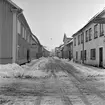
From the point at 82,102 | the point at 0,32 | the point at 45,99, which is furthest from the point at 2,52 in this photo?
the point at 82,102

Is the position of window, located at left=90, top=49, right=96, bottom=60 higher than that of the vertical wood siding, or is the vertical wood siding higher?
the vertical wood siding

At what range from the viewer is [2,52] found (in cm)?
1184

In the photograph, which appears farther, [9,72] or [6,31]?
[6,31]

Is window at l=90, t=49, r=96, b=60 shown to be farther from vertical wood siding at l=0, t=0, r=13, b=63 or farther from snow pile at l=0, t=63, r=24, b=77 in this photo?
vertical wood siding at l=0, t=0, r=13, b=63

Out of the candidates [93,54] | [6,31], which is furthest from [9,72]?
[93,54]

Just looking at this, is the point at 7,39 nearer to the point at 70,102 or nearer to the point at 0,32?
the point at 0,32

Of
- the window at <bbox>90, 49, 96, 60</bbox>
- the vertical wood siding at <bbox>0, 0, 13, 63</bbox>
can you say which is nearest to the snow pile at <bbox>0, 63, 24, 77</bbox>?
the vertical wood siding at <bbox>0, 0, 13, 63</bbox>

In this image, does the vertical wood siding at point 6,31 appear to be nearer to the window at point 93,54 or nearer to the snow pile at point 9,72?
the snow pile at point 9,72

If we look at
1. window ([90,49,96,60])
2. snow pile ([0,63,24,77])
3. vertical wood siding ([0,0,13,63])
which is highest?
vertical wood siding ([0,0,13,63])

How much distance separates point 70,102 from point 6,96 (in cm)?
238

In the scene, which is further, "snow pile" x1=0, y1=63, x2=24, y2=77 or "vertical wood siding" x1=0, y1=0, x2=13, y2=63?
"vertical wood siding" x1=0, y1=0, x2=13, y2=63

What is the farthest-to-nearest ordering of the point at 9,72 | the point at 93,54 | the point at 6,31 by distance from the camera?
the point at 93,54 < the point at 6,31 < the point at 9,72

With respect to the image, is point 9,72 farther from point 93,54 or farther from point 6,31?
point 93,54

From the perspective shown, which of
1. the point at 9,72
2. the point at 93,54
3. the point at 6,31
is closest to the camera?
the point at 9,72
